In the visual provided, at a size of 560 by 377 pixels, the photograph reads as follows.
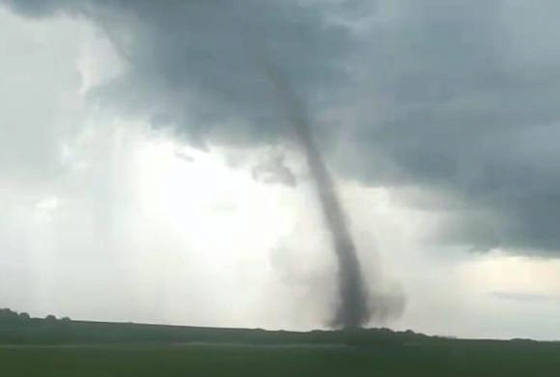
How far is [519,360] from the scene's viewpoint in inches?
4301

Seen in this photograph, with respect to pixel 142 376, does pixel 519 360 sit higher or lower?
higher

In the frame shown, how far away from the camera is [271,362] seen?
90.4m

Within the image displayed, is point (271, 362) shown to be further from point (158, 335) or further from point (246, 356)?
point (158, 335)

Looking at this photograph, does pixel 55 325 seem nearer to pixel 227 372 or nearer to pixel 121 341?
pixel 121 341

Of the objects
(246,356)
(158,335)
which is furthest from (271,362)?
(158,335)

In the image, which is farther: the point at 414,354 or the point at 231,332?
the point at 231,332

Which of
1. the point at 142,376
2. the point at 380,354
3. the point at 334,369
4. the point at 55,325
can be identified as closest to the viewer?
the point at 142,376

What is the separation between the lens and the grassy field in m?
77.6

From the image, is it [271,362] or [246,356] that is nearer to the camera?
[271,362]

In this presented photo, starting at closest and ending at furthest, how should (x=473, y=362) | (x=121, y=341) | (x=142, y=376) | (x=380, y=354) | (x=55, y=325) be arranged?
(x=142, y=376) < (x=473, y=362) < (x=380, y=354) < (x=121, y=341) < (x=55, y=325)

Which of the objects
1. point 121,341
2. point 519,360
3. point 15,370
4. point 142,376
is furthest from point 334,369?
point 121,341

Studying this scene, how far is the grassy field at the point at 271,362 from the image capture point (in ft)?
255

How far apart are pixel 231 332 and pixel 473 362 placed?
68.0 m

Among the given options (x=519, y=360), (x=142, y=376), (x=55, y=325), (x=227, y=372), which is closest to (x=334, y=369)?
(x=227, y=372)
